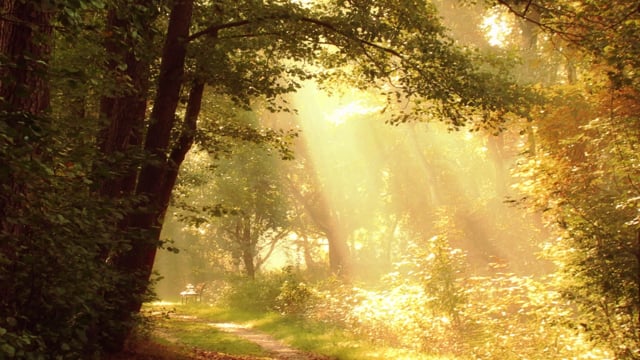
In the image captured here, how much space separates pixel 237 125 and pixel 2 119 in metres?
9.22

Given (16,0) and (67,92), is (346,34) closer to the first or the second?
(67,92)

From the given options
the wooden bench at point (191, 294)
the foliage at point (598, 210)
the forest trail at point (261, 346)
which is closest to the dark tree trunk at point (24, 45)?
the forest trail at point (261, 346)

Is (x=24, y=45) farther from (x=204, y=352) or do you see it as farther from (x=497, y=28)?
(x=497, y=28)

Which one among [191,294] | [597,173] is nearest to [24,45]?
[597,173]

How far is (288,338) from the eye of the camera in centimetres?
1619

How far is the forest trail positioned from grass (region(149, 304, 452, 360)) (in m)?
0.28

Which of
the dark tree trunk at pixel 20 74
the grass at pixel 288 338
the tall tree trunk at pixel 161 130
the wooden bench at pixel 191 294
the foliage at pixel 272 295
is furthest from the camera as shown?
the wooden bench at pixel 191 294

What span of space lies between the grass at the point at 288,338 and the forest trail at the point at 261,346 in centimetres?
28

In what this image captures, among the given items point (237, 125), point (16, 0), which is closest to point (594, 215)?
point (237, 125)

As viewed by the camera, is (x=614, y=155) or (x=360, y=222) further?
(x=360, y=222)

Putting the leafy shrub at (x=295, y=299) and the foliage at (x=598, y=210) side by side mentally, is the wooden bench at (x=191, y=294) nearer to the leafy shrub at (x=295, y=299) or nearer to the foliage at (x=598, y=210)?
the leafy shrub at (x=295, y=299)

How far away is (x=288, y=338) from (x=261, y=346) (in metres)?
1.44

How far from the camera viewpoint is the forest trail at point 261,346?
499 inches

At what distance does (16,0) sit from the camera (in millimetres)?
5320
